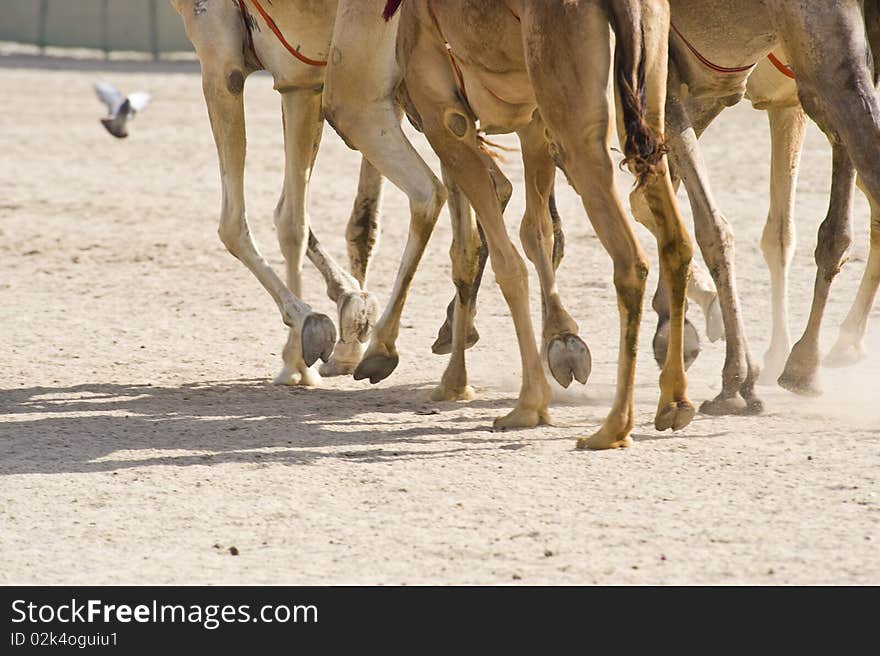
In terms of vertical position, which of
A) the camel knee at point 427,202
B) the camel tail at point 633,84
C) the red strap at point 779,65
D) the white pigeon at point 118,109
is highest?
the white pigeon at point 118,109

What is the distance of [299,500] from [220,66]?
3.05 metres

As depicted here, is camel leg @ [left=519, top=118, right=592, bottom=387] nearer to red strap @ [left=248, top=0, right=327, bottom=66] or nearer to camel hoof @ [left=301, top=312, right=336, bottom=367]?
camel hoof @ [left=301, top=312, right=336, bottom=367]

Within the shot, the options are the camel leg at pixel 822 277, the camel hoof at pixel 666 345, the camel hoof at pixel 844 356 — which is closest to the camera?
the camel hoof at pixel 666 345

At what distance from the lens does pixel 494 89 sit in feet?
22.7

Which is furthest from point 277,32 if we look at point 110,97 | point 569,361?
point 110,97

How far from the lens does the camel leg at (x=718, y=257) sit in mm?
7379

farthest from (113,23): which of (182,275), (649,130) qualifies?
(649,130)

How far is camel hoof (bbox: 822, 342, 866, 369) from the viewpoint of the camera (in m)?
8.34

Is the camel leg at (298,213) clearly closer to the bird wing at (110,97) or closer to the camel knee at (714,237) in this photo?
the camel knee at (714,237)

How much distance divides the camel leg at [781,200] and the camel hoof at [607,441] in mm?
2046

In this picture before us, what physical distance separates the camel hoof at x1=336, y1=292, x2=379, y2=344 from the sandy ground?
→ 1.04 ft

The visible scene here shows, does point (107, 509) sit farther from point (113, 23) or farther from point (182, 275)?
point (113, 23)

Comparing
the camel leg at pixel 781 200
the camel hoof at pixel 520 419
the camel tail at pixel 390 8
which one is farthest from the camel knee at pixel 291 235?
the camel leg at pixel 781 200

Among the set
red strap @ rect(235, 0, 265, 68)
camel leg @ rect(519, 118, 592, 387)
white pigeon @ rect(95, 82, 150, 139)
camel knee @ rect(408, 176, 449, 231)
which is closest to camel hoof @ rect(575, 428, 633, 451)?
camel leg @ rect(519, 118, 592, 387)
